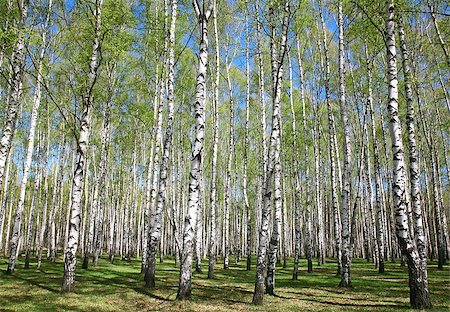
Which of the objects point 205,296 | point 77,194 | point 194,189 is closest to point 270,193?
point 194,189

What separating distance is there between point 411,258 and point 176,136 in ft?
76.3

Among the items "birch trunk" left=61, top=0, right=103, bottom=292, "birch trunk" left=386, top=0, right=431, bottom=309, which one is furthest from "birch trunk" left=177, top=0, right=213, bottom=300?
"birch trunk" left=386, top=0, right=431, bottom=309

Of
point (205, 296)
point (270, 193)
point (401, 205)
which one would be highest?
point (270, 193)

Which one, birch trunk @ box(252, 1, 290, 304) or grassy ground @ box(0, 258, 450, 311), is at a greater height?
birch trunk @ box(252, 1, 290, 304)

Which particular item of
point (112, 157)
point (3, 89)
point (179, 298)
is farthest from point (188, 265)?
point (112, 157)

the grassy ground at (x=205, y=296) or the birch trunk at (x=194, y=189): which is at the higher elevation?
the birch trunk at (x=194, y=189)

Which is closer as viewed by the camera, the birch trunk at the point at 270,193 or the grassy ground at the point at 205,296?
the grassy ground at the point at 205,296

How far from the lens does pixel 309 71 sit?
23.1 metres

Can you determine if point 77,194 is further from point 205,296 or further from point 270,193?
point 270,193

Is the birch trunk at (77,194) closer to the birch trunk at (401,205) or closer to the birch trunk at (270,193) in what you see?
the birch trunk at (270,193)

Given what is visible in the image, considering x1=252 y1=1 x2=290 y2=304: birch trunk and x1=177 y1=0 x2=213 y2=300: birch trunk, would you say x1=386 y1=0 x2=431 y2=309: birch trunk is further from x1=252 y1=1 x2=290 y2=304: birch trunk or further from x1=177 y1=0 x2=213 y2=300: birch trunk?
x1=177 y1=0 x2=213 y2=300: birch trunk

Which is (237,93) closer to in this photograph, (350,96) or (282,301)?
(350,96)

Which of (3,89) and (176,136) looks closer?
(3,89)

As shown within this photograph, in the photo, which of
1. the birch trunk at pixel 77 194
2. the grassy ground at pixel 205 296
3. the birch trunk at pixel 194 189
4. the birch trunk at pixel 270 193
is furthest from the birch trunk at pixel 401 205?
the birch trunk at pixel 77 194
